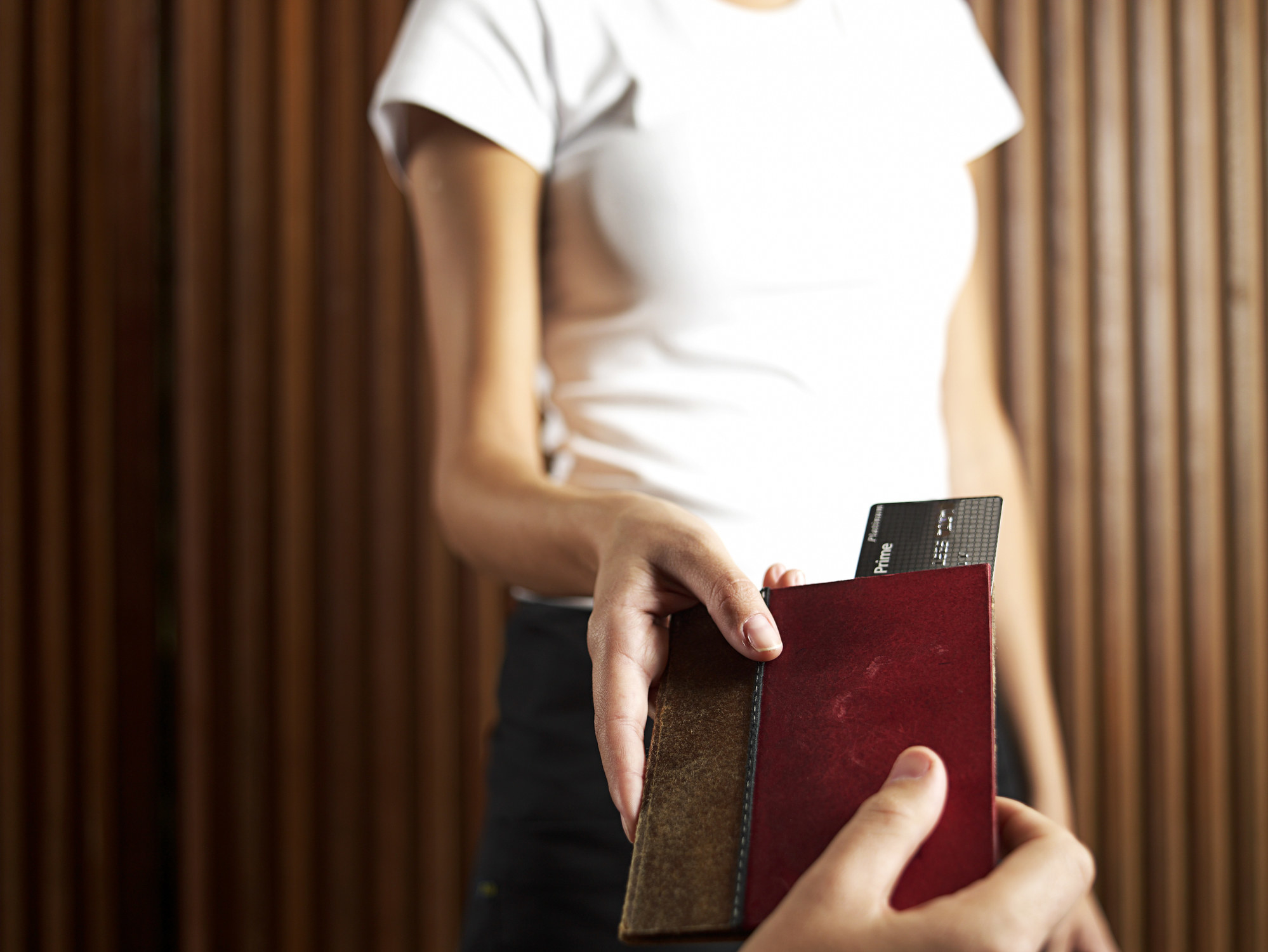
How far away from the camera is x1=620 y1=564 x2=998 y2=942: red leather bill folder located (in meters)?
0.23

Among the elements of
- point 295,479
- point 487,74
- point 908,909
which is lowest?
point 908,909

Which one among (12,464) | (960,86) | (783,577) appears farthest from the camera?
(12,464)

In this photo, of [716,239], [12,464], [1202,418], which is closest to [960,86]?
[716,239]

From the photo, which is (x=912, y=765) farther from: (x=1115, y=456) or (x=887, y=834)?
(x=1115, y=456)

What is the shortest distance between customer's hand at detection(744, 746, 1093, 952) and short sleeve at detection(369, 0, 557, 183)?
41 centimetres

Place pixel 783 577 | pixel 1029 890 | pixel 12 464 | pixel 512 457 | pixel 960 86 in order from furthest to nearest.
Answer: pixel 12 464 < pixel 960 86 < pixel 512 457 < pixel 783 577 < pixel 1029 890

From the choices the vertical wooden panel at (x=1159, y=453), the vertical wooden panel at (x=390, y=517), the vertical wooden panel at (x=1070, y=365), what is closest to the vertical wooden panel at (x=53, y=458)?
the vertical wooden panel at (x=390, y=517)

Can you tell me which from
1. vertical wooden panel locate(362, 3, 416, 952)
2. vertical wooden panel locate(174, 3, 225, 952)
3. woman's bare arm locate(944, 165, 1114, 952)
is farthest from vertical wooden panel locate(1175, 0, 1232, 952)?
vertical wooden panel locate(174, 3, 225, 952)

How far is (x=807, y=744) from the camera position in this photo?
10.2 inches

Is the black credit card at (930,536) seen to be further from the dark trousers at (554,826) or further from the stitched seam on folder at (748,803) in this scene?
the dark trousers at (554,826)

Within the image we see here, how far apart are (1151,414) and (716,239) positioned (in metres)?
0.77

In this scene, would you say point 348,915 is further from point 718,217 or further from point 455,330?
point 718,217

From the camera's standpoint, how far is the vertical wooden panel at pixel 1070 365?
975 millimetres

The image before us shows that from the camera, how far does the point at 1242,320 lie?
100cm
